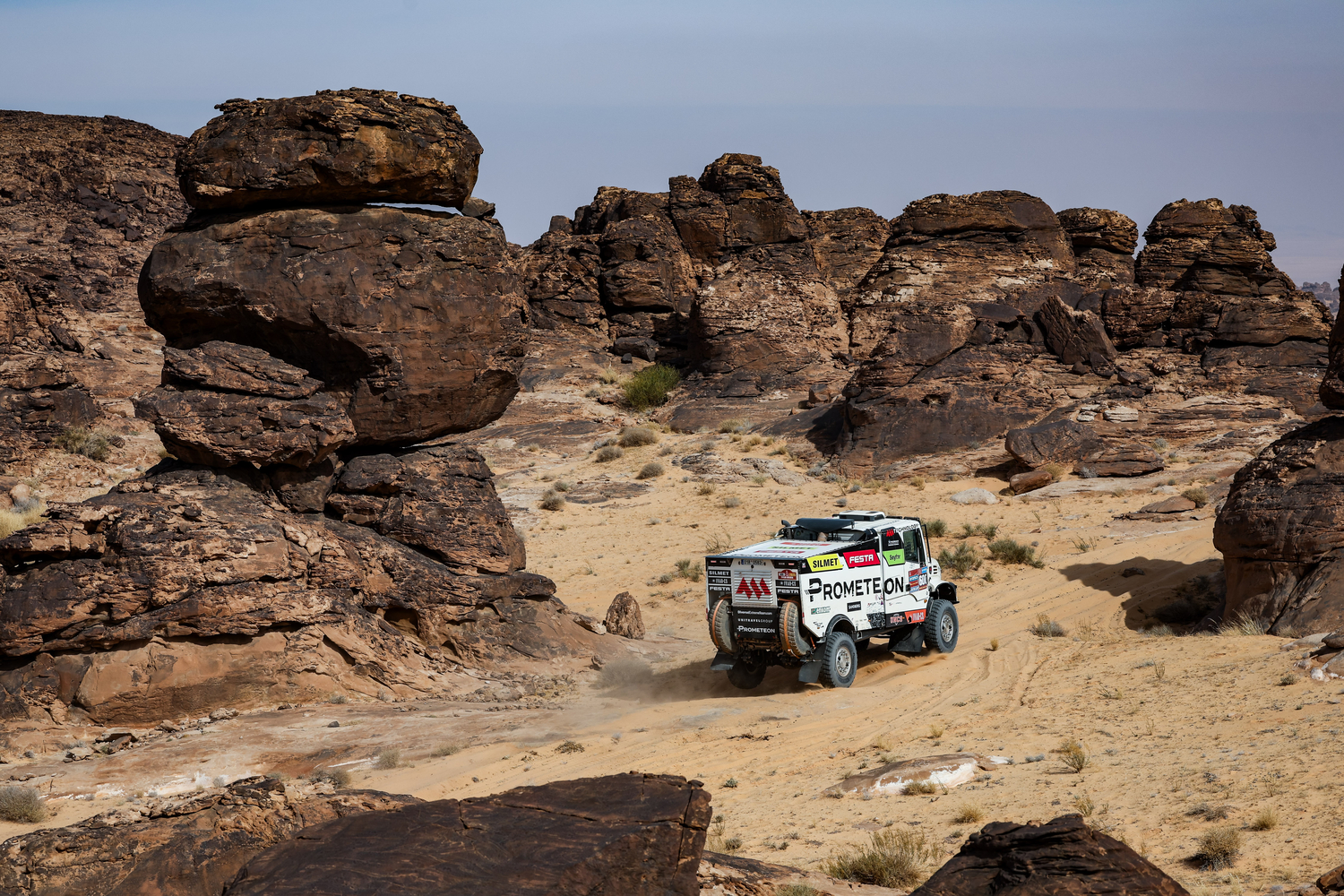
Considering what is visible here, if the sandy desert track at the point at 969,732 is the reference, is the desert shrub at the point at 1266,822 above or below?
above

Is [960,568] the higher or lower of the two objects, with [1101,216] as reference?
lower

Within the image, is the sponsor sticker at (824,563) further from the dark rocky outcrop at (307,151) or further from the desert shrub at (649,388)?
the desert shrub at (649,388)

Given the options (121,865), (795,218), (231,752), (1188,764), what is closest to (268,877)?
(121,865)

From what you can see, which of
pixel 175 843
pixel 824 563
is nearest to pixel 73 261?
pixel 824 563

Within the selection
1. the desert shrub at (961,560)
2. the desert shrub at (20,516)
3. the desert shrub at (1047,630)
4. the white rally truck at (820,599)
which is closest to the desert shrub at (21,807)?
the white rally truck at (820,599)

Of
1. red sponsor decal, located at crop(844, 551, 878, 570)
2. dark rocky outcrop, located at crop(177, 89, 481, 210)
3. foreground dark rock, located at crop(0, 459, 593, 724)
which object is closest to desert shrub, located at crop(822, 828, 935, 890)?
red sponsor decal, located at crop(844, 551, 878, 570)

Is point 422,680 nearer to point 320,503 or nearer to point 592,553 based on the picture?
point 320,503

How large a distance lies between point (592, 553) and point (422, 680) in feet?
31.4

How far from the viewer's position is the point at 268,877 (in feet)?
14.6

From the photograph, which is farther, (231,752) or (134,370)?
(134,370)

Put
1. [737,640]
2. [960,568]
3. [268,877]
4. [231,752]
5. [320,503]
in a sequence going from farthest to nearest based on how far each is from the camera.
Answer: [960,568]
[320,503]
[737,640]
[231,752]
[268,877]

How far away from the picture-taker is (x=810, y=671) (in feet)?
41.5

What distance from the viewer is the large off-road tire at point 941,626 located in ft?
47.1

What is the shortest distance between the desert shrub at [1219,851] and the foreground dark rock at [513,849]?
3.56 m
